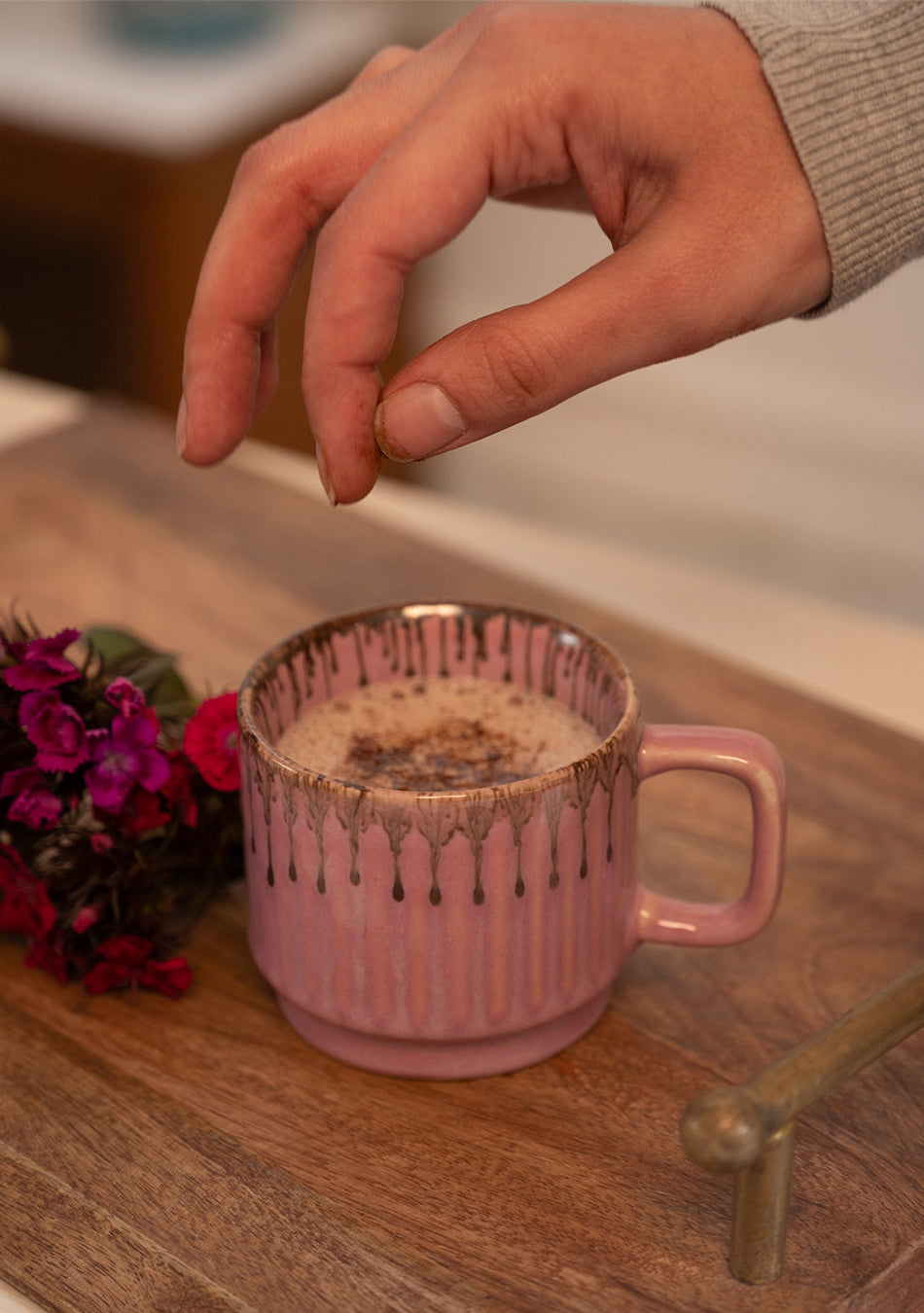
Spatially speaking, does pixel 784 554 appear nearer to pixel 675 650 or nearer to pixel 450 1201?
pixel 675 650

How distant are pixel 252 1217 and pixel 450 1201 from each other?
8 cm

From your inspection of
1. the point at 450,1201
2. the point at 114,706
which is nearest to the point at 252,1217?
the point at 450,1201

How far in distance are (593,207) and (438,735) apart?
27 centimetres

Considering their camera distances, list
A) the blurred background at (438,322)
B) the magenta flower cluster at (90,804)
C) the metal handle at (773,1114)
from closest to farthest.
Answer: the metal handle at (773,1114) → the magenta flower cluster at (90,804) → the blurred background at (438,322)

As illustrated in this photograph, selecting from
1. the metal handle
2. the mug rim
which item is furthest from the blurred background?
the metal handle

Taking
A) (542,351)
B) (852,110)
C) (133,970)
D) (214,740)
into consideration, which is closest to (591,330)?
(542,351)

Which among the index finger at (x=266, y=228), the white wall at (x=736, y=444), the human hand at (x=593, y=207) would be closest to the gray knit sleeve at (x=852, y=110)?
the human hand at (x=593, y=207)

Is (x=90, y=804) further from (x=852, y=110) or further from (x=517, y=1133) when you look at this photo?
(x=852, y=110)

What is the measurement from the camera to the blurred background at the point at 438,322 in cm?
278

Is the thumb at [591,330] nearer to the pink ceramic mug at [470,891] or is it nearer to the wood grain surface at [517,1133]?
the pink ceramic mug at [470,891]

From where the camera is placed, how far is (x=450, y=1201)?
682 mm

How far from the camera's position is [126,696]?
0.79 meters

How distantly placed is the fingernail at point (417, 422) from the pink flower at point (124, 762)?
187mm

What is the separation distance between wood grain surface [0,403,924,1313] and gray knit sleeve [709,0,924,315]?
35 cm
